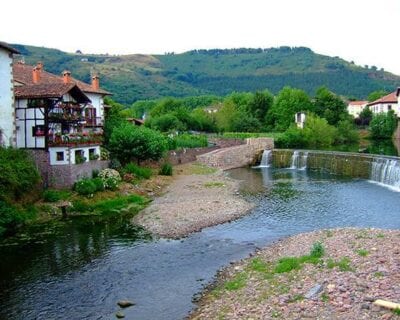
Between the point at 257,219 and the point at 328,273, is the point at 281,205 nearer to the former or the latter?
the point at 257,219

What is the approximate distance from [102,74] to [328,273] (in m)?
176

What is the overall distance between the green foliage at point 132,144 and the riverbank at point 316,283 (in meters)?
24.7

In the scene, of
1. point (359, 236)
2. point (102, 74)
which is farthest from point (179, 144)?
point (102, 74)

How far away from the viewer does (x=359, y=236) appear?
21.0 metres

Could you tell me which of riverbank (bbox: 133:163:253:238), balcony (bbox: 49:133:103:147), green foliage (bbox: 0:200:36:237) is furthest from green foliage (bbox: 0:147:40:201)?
riverbank (bbox: 133:163:253:238)

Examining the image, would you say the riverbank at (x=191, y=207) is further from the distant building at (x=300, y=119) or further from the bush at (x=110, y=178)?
the distant building at (x=300, y=119)

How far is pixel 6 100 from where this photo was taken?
33.7 metres

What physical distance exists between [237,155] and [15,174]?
38571mm

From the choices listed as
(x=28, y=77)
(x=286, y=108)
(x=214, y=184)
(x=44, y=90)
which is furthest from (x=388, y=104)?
(x=44, y=90)

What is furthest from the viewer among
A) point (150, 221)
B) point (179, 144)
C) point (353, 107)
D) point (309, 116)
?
point (353, 107)

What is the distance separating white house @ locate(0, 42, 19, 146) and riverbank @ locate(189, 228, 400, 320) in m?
21.7

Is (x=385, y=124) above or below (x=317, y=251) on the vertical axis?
above

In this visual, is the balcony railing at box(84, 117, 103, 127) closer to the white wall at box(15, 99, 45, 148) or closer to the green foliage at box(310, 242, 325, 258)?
the white wall at box(15, 99, 45, 148)

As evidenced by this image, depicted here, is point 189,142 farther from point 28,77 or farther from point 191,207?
point 191,207
